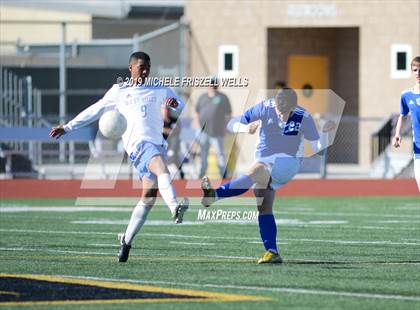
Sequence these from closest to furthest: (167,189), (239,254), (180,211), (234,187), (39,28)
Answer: (180,211), (167,189), (234,187), (239,254), (39,28)

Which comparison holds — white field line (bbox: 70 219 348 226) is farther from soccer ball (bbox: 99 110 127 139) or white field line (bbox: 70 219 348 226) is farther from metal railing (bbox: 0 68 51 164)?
metal railing (bbox: 0 68 51 164)

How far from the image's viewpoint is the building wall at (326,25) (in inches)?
1235

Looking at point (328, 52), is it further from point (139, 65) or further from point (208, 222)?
point (139, 65)

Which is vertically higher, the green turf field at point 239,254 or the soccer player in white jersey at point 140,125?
the soccer player in white jersey at point 140,125

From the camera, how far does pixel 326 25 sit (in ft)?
104

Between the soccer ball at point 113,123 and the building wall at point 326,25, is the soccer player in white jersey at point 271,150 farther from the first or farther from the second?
the building wall at point 326,25

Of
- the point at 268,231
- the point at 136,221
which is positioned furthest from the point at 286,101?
the point at 136,221

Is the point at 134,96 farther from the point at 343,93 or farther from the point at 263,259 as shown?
the point at 343,93

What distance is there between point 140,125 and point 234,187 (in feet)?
3.26

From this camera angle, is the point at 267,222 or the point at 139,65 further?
the point at 267,222

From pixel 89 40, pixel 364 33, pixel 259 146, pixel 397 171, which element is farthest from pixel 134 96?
pixel 89 40

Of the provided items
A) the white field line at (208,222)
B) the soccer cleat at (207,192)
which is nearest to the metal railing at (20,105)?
the white field line at (208,222)

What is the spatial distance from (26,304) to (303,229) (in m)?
7.46

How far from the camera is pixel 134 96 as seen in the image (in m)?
11.2
